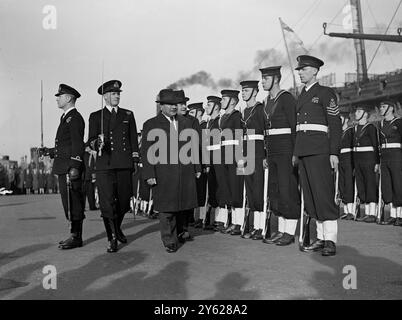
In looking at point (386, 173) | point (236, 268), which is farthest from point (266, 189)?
point (386, 173)

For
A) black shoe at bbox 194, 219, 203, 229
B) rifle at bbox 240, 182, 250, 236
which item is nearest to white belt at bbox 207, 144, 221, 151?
rifle at bbox 240, 182, 250, 236

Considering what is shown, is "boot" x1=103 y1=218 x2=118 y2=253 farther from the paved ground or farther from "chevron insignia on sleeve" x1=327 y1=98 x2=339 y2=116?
"chevron insignia on sleeve" x1=327 y1=98 x2=339 y2=116

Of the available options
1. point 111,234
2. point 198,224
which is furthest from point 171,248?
point 198,224

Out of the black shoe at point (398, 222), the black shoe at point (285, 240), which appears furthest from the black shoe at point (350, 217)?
the black shoe at point (285, 240)

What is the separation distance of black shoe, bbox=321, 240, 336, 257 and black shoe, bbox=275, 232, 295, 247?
861mm

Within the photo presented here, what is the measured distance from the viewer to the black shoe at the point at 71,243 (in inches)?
274

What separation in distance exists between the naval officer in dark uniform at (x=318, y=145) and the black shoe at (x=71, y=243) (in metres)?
2.97

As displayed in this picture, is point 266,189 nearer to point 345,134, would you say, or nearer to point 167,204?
point 167,204

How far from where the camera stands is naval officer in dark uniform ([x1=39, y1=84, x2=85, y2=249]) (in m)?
7.01

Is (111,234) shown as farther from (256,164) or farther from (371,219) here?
(371,219)

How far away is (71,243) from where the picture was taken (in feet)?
23.2

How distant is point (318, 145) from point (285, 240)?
56.0 inches

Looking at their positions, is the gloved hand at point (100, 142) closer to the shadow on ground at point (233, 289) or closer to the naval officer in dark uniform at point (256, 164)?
the naval officer in dark uniform at point (256, 164)

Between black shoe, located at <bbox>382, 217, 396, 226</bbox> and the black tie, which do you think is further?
black shoe, located at <bbox>382, 217, 396, 226</bbox>
